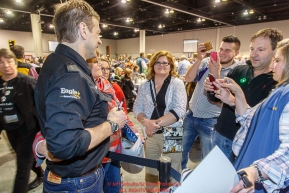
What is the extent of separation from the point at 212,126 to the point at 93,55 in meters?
1.63

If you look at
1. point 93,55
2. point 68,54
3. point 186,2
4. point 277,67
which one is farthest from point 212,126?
point 186,2

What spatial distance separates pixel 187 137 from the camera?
2.35m

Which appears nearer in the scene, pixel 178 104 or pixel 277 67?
pixel 277 67

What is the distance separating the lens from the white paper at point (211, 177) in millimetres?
493

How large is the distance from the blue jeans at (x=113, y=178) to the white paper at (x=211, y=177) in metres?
1.27

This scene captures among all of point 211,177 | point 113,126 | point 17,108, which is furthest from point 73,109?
point 17,108

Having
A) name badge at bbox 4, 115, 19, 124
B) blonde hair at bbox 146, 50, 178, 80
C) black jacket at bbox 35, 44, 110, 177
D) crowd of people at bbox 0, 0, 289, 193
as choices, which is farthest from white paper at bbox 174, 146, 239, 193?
name badge at bbox 4, 115, 19, 124

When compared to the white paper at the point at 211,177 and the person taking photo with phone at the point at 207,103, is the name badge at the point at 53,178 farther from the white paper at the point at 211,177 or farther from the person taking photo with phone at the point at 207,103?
the person taking photo with phone at the point at 207,103

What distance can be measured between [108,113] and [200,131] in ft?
4.84

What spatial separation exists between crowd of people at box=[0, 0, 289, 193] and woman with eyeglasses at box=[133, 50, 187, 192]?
0.4 inches

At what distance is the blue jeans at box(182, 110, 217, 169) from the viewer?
2137 millimetres

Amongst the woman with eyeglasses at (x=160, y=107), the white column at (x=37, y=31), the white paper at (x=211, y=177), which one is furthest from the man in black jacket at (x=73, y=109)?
the white column at (x=37, y=31)

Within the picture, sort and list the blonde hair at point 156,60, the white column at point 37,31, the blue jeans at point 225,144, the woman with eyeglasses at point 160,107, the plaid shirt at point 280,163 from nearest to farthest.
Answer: the plaid shirt at point 280,163
the blue jeans at point 225,144
the woman with eyeglasses at point 160,107
the blonde hair at point 156,60
the white column at point 37,31

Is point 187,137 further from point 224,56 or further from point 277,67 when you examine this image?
point 277,67
